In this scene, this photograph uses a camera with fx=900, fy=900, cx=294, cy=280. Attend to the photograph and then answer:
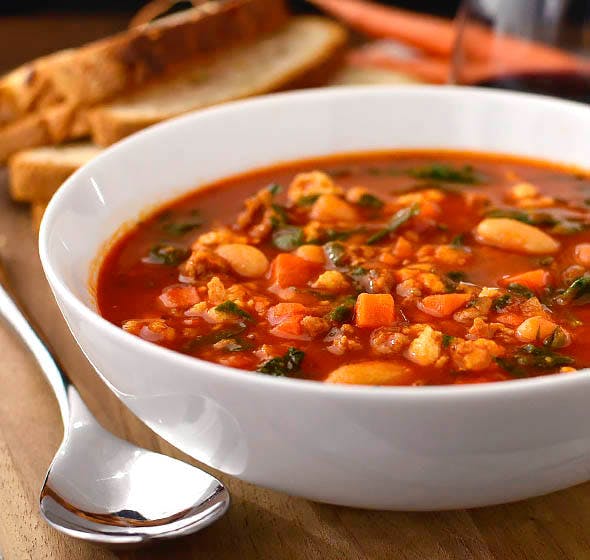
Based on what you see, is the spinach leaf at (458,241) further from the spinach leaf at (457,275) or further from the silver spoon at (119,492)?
the silver spoon at (119,492)

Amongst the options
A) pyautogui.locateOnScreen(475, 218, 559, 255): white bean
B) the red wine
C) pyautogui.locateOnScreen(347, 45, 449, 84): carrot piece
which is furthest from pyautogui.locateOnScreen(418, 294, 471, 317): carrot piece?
pyautogui.locateOnScreen(347, 45, 449, 84): carrot piece

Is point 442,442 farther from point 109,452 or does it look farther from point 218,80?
point 218,80

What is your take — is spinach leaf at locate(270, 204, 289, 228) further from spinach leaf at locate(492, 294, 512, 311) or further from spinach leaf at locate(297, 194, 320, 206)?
spinach leaf at locate(492, 294, 512, 311)

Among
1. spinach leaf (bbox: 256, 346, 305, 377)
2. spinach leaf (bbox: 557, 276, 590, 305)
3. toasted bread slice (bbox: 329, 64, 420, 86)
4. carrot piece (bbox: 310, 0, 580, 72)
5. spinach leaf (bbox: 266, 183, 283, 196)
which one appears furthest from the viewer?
carrot piece (bbox: 310, 0, 580, 72)

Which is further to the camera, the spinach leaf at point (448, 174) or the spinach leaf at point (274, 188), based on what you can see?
the spinach leaf at point (448, 174)

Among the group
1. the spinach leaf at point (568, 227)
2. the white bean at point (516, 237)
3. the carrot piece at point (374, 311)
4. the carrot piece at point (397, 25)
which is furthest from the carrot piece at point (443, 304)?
the carrot piece at point (397, 25)

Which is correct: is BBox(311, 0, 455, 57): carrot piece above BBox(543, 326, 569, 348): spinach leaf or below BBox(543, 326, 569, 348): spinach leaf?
below
